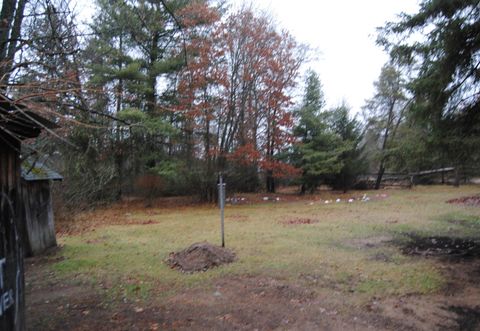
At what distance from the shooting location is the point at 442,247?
777cm

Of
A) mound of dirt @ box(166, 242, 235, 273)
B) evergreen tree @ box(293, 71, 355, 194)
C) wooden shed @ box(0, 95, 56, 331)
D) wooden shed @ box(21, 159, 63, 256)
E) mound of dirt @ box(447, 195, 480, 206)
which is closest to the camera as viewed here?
wooden shed @ box(0, 95, 56, 331)

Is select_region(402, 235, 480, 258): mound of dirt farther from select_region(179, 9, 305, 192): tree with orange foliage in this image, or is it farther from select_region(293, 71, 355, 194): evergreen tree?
select_region(293, 71, 355, 194): evergreen tree

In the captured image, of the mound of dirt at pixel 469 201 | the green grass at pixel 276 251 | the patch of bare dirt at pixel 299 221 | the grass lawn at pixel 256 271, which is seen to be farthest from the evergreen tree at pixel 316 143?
the grass lawn at pixel 256 271

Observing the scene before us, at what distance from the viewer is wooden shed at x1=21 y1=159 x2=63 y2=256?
767 cm

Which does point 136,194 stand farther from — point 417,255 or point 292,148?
point 417,255

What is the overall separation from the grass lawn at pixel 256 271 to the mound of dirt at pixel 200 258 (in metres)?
0.19

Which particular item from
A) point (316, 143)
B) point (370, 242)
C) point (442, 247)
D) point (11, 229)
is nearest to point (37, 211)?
point (11, 229)

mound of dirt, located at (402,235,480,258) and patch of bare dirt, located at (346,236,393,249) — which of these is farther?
patch of bare dirt, located at (346,236,393,249)

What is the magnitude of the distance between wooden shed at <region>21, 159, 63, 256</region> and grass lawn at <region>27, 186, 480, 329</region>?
0.49 metres

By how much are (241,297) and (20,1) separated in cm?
501

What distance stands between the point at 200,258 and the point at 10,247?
3.98 meters

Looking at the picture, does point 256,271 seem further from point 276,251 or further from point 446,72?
point 446,72

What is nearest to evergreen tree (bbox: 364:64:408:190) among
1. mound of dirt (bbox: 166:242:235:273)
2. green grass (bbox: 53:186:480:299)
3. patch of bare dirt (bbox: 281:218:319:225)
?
green grass (bbox: 53:186:480:299)

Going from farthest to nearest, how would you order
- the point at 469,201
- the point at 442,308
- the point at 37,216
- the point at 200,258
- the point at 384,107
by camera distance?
1. the point at 384,107
2. the point at 469,201
3. the point at 37,216
4. the point at 200,258
5. the point at 442,308
